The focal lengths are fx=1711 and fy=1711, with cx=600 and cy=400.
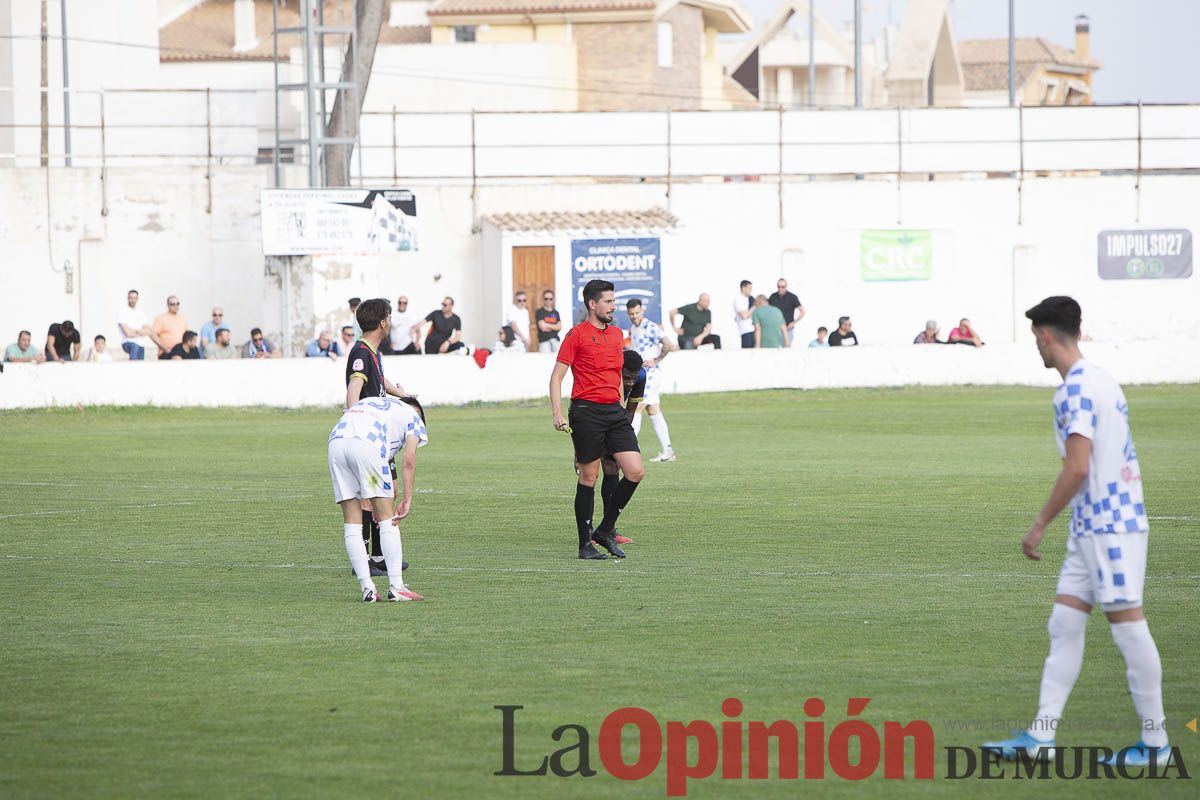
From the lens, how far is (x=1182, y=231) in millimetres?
42094

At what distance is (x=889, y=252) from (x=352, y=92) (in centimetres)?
1411

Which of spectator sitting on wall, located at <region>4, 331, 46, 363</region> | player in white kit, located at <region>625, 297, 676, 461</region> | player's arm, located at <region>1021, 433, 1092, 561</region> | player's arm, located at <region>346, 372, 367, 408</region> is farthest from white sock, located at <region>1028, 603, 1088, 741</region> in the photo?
spectator sitting on wall, located at <region>4, 331, 46, 363</region>

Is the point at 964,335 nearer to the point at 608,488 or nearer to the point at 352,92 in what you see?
the point at 352,92

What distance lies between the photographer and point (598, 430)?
500 inches

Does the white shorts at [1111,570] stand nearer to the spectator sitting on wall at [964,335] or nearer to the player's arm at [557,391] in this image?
the player's arm at [557,391]

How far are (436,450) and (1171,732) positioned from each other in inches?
639

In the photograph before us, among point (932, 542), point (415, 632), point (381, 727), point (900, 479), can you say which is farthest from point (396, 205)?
point (381, 727)

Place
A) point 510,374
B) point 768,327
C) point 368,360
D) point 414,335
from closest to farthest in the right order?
point 368,360
point 510,374
point 414,335
point 768,327

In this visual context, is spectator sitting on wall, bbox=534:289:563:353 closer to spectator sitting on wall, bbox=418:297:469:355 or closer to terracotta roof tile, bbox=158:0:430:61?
spectator sitting on wall, bbox=418:297:469:355

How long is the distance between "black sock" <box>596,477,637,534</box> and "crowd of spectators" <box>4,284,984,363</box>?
17.5 meters

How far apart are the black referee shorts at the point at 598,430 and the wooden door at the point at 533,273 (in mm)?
26189

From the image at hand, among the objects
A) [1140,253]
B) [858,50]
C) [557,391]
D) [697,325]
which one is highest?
[858,50]

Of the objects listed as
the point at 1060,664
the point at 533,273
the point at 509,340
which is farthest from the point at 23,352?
the point at 1060,664

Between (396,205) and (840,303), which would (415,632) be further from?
(840,303)
